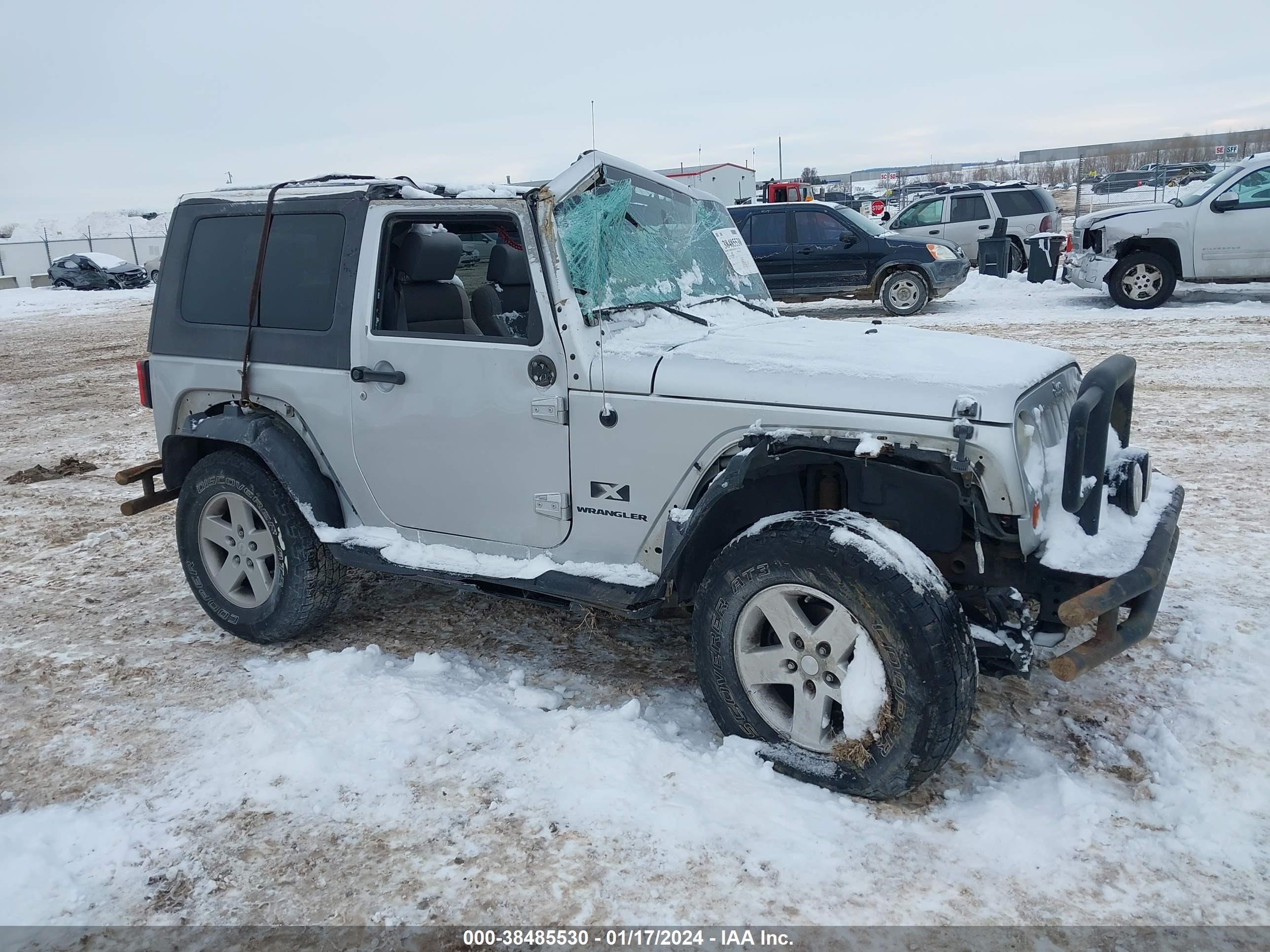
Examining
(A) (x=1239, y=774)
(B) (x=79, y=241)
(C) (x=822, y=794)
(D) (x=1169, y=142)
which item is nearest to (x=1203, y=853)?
(A) (x=1239, y=774)

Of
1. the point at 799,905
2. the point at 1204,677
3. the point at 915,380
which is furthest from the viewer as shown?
the point at 1204,677

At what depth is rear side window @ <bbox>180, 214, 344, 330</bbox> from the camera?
4.03 meters

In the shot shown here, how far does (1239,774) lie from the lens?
3.05 metres

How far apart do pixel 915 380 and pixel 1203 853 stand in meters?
1.62

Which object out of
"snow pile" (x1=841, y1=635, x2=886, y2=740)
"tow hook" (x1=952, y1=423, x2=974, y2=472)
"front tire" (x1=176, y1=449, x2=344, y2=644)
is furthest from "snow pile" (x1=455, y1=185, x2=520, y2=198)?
"snow pile" (x1=841, y1=635, x2=886, y2=740)

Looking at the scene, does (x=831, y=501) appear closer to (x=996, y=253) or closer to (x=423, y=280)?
(x=423, y=280)

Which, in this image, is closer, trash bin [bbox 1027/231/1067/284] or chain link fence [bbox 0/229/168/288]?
trash bin [bbox 1027/231/1067/284]

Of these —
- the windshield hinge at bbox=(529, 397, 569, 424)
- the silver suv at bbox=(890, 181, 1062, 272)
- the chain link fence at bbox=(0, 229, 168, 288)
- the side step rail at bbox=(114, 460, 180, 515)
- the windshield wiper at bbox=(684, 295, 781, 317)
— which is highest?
the chain link fence at bbox=(0, 229, 168, 288)

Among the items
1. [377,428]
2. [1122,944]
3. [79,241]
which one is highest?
[79,241]

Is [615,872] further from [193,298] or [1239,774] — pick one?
[193,298]

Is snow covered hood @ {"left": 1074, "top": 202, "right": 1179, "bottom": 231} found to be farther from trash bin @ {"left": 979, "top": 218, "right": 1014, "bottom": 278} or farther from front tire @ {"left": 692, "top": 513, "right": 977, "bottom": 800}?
front tire @ {"left": 692, "top": 513, "right": 977, "bottom": 800}

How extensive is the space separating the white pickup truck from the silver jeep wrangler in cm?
1069

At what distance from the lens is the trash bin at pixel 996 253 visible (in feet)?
56.7

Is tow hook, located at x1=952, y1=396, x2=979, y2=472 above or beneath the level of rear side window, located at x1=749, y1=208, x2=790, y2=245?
beneath
